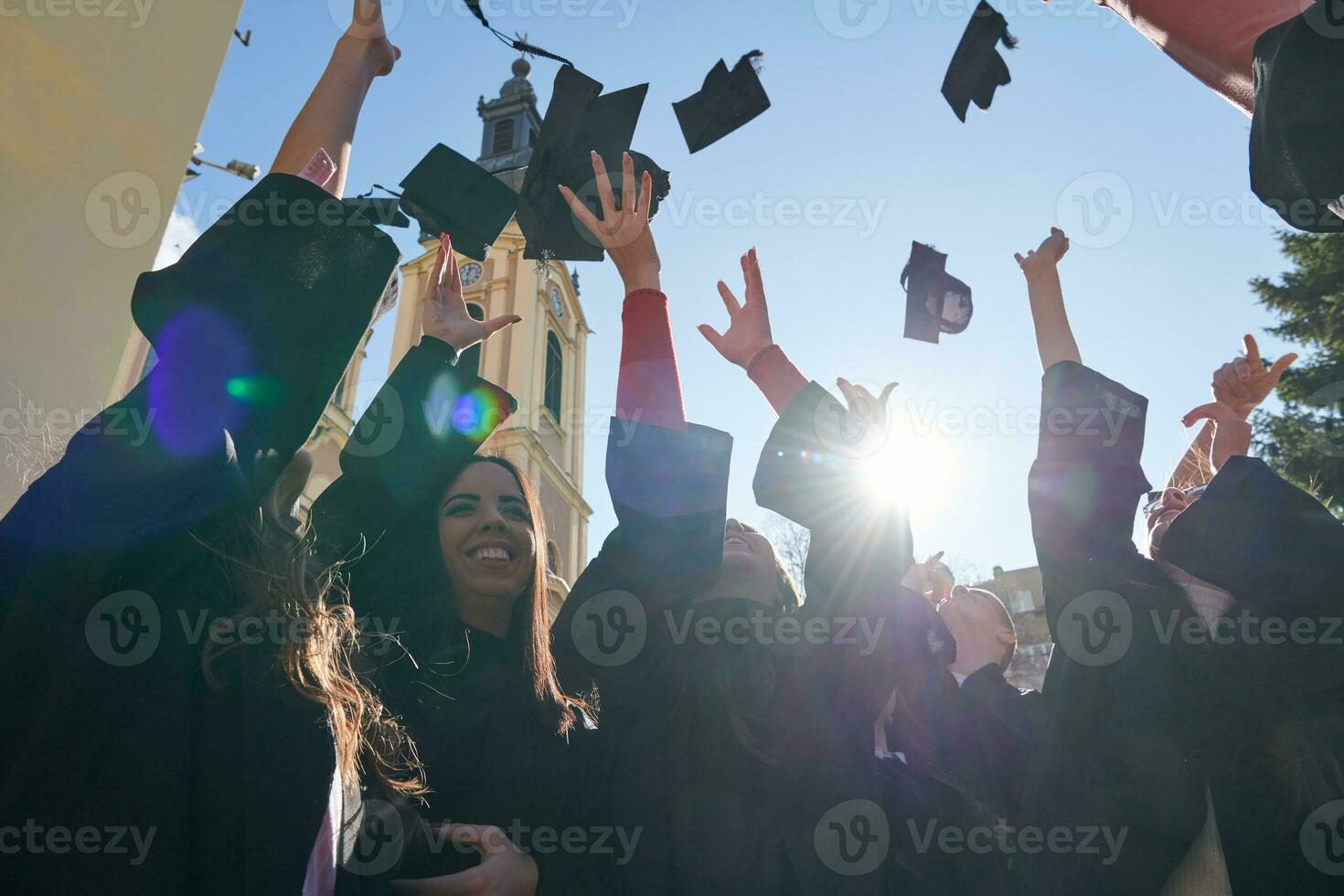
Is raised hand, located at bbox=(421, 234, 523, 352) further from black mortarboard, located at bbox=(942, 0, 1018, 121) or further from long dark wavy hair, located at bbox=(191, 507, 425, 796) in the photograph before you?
black mortarboard, located at bbox=(942, 0, 1018, 121)

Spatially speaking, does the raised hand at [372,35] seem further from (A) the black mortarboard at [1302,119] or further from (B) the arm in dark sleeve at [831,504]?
(A) the black mortarboard at [1302,119]

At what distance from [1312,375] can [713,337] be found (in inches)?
498

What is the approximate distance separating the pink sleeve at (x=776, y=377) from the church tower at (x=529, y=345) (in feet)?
57.6

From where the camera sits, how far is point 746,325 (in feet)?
7.84

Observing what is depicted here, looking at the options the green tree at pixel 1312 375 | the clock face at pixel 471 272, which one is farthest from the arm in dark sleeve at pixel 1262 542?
the clock face at pixel 471 272

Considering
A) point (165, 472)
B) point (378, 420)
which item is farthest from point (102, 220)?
point (165, 472)

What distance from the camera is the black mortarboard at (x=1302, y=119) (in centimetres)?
92

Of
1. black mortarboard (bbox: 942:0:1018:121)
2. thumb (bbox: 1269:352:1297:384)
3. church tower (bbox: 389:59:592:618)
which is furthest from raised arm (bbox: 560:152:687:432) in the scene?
church tower (bbox: 389:59:592:618)

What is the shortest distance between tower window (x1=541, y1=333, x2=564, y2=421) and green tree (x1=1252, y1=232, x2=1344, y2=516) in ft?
57.4

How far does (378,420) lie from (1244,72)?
1.91 m

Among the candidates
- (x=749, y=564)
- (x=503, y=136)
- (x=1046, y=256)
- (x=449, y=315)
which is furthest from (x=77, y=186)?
(x=503, y=136)

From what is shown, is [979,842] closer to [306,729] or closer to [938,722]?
[938,722]

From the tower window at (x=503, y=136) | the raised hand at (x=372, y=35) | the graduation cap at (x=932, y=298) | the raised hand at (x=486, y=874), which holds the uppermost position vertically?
the tower window at (x=503, y=136)

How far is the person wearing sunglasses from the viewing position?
1.49 metres
